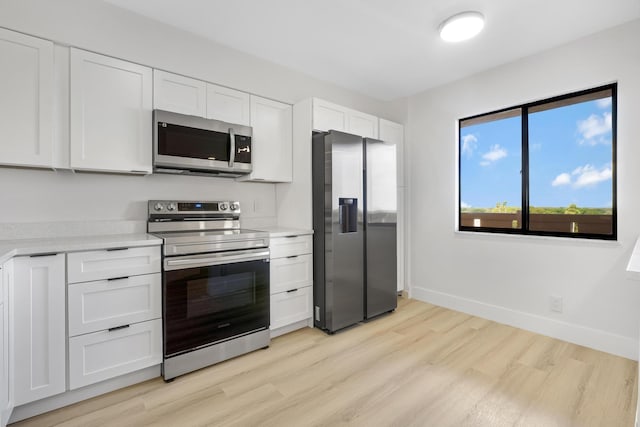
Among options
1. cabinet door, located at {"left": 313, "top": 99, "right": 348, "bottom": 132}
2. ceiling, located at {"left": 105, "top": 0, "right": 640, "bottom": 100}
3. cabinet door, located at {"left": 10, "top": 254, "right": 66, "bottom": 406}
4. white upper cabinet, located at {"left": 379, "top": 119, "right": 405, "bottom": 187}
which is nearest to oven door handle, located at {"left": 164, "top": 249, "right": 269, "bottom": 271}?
cabinet door, located at {"left": 10, "top": 254, "right": 66, "bottom": 406}

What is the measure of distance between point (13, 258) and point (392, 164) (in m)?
3.00

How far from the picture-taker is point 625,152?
7.74ft

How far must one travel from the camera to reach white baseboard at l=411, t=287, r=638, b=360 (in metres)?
2.35

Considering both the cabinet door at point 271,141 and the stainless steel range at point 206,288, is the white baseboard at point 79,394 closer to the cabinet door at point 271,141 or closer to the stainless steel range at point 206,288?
the stainless steel range at point 206,288

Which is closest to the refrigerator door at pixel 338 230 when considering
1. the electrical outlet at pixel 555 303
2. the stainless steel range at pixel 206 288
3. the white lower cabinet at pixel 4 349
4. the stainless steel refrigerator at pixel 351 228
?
the stainless steel refrigerator at pixel 351 228

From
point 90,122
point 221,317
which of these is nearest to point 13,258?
point 90,122

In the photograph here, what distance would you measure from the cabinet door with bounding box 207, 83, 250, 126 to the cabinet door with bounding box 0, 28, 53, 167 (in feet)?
3.33

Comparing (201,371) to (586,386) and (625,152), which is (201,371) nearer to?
(586,386)

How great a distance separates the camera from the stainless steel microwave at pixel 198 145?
2.27 m

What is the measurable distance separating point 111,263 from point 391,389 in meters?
1.91

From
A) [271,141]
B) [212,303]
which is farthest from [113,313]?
[271,141]

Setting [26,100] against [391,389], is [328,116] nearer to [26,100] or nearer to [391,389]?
[26,100]

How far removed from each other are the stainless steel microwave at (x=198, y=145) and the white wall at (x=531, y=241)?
7.25 feet

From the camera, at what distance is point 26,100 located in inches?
72.2
